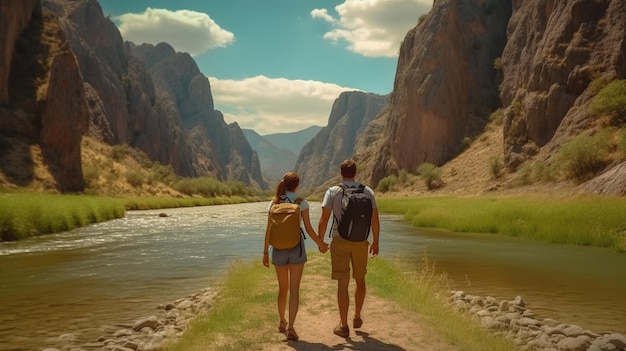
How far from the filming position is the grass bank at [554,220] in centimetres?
2258

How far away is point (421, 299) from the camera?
11406 mm

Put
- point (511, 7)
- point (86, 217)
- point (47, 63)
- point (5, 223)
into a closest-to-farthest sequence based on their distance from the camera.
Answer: point (5, 223), point (86, 217), point (47, 63), point (511, 7)

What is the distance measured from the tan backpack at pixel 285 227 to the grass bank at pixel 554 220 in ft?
61.5

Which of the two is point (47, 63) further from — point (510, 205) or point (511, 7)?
point (511, 7)

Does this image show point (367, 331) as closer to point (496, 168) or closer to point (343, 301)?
point (343, 301)

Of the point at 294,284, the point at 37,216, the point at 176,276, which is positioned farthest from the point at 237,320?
the point at 37,216

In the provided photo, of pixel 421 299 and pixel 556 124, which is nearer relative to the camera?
pixel 421 299

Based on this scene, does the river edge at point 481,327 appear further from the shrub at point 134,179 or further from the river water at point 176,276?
the shrub at point 134,179

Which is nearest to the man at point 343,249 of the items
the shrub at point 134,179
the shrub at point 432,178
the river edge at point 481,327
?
the river edge at point 481,327

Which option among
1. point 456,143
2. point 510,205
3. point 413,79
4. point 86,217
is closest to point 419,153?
point 456,143

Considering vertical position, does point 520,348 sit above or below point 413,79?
below

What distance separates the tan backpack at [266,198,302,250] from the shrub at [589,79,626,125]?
4700 cm

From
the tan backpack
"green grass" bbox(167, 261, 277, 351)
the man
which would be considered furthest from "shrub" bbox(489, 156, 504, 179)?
the tan backpack

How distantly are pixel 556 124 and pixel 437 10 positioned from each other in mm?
54846
